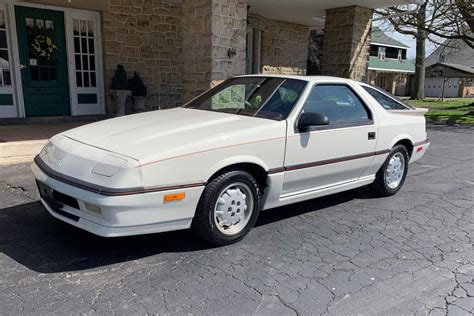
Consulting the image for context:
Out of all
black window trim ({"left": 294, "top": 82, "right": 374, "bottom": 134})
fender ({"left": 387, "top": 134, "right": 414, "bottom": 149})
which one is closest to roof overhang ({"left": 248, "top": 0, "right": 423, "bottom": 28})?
fender ({"left": 387, "top": 134, "right": 414, "bottom": 149})

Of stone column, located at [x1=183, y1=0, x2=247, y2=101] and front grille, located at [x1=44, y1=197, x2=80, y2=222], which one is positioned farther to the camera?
stone column, located at [x1=183, y1=0, x2=247, y2=101]

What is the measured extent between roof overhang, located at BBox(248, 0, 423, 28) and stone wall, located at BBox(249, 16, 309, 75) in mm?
343

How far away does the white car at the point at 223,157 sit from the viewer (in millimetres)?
3107

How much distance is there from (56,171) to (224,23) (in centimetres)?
544

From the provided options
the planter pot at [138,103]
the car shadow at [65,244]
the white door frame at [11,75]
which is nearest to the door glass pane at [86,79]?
the planter pot at [138,103]

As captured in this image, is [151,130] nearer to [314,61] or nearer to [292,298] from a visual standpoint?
[292,298]

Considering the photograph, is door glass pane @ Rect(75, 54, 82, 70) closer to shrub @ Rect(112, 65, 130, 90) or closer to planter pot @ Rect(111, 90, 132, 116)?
shrub @ Rect(112, 65, 130, 90)

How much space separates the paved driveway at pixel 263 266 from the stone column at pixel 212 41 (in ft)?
13.5

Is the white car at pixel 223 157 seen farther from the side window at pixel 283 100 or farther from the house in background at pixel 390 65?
the house in background at pixel 390 65

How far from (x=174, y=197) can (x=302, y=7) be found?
9498 mm

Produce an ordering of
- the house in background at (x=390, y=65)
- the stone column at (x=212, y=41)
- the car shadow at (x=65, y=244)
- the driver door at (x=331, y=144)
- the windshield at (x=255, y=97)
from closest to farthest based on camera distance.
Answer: the car shadow at (x=65, y=244), the driver door at (x=331, y=144), the windshield at (x=255, y=97), the stone column at (x=212, y=41), the house in background at (x=390, y=65)

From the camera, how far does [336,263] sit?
3445 mm

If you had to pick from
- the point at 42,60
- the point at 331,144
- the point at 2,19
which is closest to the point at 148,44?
the point at 42,60

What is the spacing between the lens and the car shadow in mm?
3293
